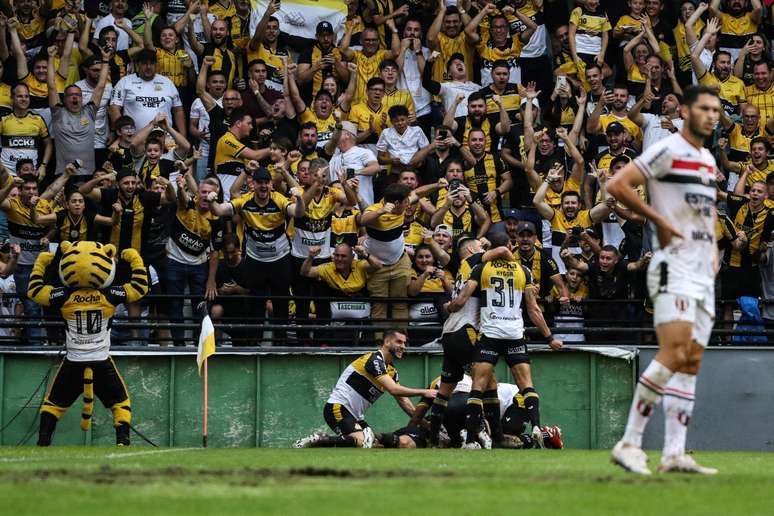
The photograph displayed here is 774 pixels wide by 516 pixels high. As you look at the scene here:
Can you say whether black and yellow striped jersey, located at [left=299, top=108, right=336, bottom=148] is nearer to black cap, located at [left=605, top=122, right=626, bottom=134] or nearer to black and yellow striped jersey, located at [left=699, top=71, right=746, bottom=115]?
black cap, located at [left=605, top=122, right=626, bottom=134]

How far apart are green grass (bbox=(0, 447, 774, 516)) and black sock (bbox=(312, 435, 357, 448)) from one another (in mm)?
4608

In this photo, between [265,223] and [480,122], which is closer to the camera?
[265,223]

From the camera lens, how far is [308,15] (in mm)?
23531

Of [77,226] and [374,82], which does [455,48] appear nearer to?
[374,82]

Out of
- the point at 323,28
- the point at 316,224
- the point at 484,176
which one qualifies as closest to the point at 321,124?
the point at 323,28

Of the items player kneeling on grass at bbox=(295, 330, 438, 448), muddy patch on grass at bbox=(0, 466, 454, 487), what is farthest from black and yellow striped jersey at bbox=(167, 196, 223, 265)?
muddy patch on grass at bbox=(0, 466, 454, 487)

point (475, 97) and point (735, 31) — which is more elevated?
point (735, 31)

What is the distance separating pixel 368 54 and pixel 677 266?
546 inches

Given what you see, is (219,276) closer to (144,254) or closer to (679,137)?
(144,254)

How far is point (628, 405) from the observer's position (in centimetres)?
1997

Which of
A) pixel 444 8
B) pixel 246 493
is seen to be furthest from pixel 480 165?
pixel 246 493

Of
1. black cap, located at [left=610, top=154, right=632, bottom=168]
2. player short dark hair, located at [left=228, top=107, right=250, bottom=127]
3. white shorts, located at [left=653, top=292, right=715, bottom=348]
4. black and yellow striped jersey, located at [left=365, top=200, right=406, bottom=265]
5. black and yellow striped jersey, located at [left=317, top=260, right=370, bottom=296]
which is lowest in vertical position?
white shorts, located at [left=653, top=292, right=715, bottom=348]

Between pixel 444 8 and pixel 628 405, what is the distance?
25.2 ft

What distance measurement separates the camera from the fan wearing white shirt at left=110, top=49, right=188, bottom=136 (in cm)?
2120
